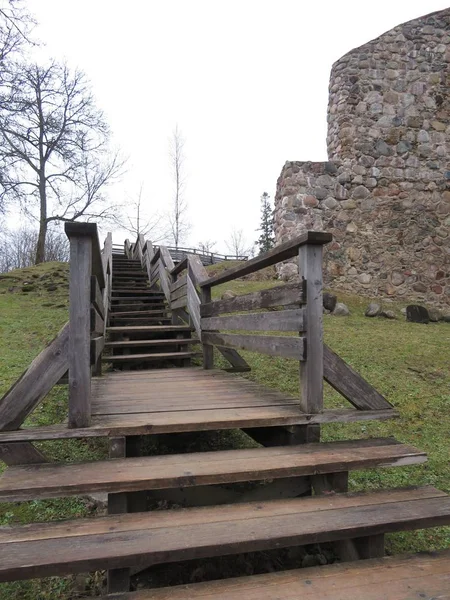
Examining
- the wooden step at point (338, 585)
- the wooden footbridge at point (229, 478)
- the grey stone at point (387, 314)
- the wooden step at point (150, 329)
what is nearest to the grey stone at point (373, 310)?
the grey stone at point (387, 314)

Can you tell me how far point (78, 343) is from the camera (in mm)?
2342

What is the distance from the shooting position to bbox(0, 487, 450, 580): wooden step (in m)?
1.55

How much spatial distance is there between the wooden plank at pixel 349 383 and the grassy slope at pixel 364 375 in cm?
79

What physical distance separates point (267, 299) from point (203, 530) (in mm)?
1533

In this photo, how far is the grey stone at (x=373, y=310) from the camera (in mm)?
7996

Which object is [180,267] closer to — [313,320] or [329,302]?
[329,302]

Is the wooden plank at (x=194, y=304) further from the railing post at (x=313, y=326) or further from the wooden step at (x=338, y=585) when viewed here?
the wooden step at (x=338, y=585)

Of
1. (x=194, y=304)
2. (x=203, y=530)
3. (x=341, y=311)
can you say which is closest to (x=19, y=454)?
(x=203, y=530)

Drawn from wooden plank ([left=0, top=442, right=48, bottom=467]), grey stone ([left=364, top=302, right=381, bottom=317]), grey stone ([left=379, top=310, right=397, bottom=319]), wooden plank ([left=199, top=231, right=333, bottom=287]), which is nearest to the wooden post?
wooden plank ([left=199, top=231, right=333, bottom=287])

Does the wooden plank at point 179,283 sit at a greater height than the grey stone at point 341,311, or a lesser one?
greater

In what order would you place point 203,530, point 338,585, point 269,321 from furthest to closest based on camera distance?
point 269,321
point 203,530
point 338,585

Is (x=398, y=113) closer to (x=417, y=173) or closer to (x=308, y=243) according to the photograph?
(x=417, y=173)

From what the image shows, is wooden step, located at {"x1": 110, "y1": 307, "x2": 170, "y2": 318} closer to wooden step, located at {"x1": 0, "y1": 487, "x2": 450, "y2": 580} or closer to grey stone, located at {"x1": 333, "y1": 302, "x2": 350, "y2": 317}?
grey stone, located at {"x1": 333, "y1": 302, "x2": 350, "y2": 317}

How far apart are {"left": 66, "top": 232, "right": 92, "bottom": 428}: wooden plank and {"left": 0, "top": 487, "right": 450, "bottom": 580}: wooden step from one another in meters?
0.63
